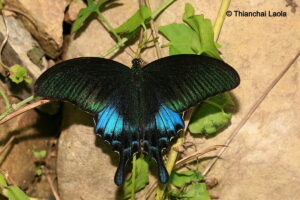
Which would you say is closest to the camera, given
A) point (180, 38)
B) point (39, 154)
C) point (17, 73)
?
point (180, 38)

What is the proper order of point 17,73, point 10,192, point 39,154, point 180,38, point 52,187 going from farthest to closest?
1. point 39,154
2. point 52,187
3. point 17,73
4. point 180,38
5. point 10,192

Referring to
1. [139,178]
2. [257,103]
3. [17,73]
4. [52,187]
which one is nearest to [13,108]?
[17,73]

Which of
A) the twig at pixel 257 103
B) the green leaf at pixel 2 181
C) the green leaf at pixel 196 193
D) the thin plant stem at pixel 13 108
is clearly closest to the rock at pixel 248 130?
the twig at pixel 257 103

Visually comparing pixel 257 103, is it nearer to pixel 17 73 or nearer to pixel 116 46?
pixel 116 46

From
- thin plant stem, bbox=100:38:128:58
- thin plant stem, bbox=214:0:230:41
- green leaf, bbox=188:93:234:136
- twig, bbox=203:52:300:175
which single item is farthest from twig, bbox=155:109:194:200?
thin plant stem, bbox=100:38:128:58

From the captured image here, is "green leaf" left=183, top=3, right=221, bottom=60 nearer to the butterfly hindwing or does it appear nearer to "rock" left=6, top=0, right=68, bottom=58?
the butterfly hindwing
